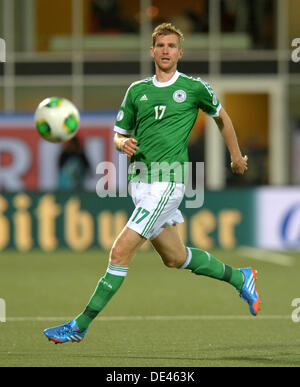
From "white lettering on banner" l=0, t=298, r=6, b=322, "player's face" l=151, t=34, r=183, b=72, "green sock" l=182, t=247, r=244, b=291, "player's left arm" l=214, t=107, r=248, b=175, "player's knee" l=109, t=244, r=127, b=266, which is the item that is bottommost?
"white lettering on banner" l=0, t=298, r=6, b=322

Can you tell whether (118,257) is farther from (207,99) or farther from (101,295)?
(207,99)

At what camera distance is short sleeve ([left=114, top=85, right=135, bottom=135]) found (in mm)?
8792

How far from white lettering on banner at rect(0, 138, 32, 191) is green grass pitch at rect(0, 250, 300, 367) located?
4360mm

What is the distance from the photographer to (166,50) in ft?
28.1

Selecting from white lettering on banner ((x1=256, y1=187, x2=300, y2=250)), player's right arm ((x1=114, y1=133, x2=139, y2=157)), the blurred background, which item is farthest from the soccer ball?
the blurred background

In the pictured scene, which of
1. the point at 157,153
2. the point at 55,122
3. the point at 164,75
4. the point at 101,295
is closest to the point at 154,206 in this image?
the point at 157,153

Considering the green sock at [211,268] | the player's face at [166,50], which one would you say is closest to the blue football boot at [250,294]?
the green sock at [211,268]

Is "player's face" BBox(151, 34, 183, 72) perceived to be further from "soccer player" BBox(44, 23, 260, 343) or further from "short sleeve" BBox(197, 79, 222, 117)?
"short sleeve" BBox(197, 79, 222, 117)

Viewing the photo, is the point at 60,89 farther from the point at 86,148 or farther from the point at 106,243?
the point at 106,243

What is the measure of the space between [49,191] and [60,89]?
8.36 meters

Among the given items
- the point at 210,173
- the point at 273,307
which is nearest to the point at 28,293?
the point at 273,307

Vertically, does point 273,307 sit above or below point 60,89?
below
